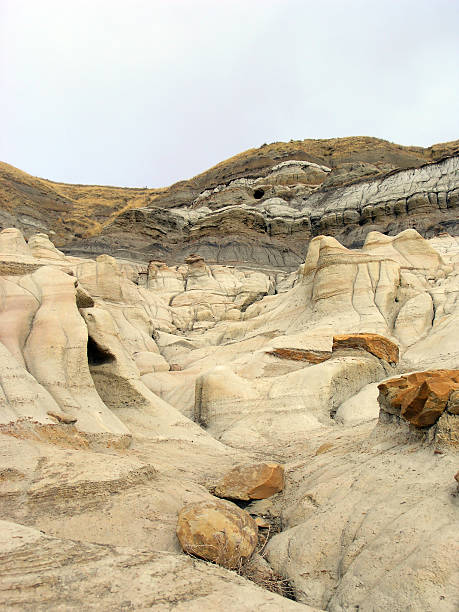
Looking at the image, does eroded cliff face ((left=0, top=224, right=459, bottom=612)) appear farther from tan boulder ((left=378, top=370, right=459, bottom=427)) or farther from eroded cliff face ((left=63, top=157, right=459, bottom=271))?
eroded cliff face ((left=63, top=157, right=459, bottom=271))

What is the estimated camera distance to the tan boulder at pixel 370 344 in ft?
32.8

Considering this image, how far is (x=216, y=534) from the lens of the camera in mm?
3660

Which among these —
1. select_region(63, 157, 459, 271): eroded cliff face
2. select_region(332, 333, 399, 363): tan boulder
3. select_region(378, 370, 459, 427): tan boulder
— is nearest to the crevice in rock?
select_region(332, 333, 399, 363): tan boulder

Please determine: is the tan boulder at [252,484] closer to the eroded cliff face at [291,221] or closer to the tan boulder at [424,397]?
the tan boulder at [424,397]

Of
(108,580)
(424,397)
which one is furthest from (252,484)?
(108,580)

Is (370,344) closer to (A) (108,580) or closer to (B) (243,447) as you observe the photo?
(B) (243,447)

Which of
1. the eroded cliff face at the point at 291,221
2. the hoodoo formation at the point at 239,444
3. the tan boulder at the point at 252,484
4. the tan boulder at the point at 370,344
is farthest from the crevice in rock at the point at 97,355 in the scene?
the eroded cliff face at the point at 291,221

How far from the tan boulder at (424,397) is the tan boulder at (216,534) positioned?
5.73 feet

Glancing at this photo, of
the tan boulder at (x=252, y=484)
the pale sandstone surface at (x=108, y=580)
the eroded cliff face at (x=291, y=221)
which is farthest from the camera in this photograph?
the eroded cliff face at (x=291, y=221)

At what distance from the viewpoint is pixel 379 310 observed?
1381cm

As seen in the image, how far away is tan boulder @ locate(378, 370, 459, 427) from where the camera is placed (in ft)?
13.8

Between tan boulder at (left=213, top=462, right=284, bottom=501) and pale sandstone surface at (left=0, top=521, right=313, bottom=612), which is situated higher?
pale sandstone surface at (left=0, top=521, right=313, bottom=612)

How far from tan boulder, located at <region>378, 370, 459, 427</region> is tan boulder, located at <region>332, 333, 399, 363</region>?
4.87m

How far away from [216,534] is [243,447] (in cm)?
444
